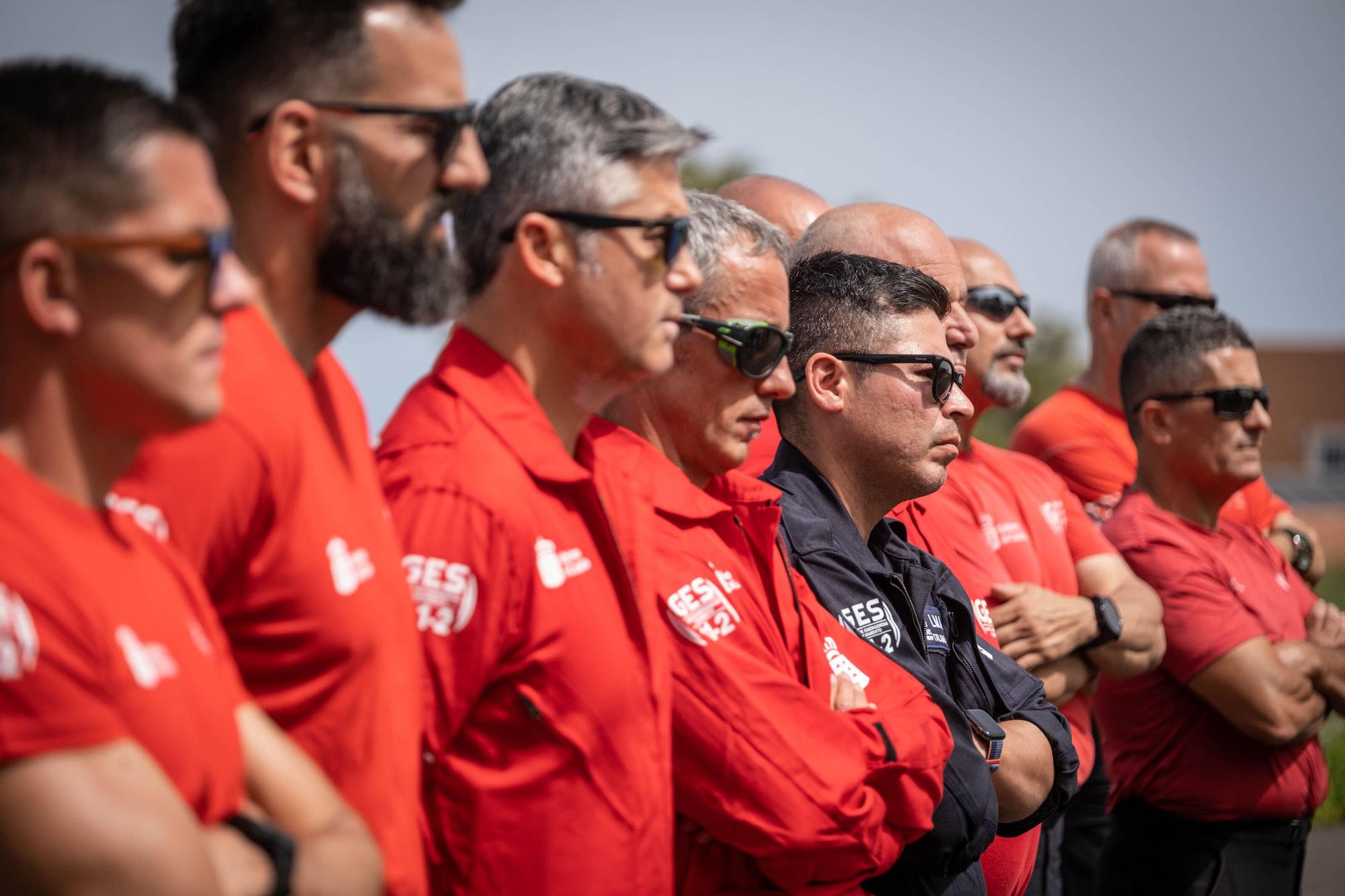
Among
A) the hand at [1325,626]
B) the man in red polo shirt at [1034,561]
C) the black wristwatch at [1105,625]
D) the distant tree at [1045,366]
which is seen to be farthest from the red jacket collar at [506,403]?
the distant tree at [1045,366]

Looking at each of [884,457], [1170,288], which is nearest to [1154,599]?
[884,457]

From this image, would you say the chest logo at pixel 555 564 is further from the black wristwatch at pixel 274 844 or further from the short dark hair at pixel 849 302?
the short dark hair at pixel 849 302

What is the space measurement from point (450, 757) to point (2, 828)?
1.03 metres

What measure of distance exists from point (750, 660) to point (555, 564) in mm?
587

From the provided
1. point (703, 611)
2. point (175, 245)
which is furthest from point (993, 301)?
point (175, 245)

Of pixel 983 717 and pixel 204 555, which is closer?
pixel 204 555

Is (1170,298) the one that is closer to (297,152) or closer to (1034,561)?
(1034,561)

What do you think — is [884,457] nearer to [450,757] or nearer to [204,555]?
[450,757]

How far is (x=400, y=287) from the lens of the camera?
240 centimetres

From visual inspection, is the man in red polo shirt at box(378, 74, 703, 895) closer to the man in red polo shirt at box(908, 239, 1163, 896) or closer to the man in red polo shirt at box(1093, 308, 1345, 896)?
the man in red polo shirt at box(908, 239, 1163, 896)

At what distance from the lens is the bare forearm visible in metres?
3.69

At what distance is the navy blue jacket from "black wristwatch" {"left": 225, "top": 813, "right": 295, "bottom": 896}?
72.7 inches

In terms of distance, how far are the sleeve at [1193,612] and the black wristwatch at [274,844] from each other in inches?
168

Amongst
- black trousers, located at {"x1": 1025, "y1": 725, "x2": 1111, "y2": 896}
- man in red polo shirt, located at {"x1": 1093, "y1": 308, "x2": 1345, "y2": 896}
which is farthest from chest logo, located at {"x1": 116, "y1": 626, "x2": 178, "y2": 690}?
man in red polo shirt, located at {"x1": 1093, "y1": 308, "x2": 1345, "y2": 896}
